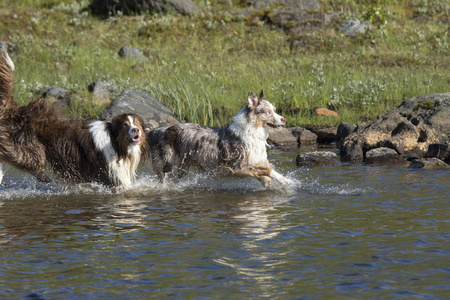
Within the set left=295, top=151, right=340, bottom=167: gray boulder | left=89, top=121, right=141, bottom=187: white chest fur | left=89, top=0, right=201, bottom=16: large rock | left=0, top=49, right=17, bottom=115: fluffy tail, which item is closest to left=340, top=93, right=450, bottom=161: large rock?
left=295, top=151, right=340, bottom=167: gray boulder

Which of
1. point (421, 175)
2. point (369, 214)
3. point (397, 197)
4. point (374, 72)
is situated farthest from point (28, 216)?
point (374, 72)

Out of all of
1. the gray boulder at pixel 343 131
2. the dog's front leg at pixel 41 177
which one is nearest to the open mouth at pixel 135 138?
the dog's front leg at pixel 41 177

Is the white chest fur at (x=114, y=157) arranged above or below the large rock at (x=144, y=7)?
below

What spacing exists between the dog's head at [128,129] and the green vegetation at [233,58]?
593cm

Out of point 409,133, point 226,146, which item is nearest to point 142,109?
point 226,146

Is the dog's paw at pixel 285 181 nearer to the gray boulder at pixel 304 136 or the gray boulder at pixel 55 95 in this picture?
the gray boulder at pixel 304 136

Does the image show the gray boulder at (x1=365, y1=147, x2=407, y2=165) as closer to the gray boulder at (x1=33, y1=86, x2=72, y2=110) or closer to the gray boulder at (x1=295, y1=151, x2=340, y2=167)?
the gray boulder at (x1=295, y1=151, x2=340, y2=167)

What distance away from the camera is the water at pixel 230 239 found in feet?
18.5

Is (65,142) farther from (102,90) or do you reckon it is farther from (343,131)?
(102,90)

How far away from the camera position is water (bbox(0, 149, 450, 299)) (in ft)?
18.5

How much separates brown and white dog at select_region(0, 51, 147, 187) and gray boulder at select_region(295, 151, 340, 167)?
12.4 ft

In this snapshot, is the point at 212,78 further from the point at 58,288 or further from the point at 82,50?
the point at 58,288

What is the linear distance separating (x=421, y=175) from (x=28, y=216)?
21.3 feet

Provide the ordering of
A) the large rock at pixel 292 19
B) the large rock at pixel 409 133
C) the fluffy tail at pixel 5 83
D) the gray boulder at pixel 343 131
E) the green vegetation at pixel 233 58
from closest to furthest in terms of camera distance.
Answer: the fluffy tail at pixel 5 83, the large rock at pixel 409 133, the gray boulder at pixel 343 131, the green vegetation at pixel 233 58, the large rock at pixel 292 19
